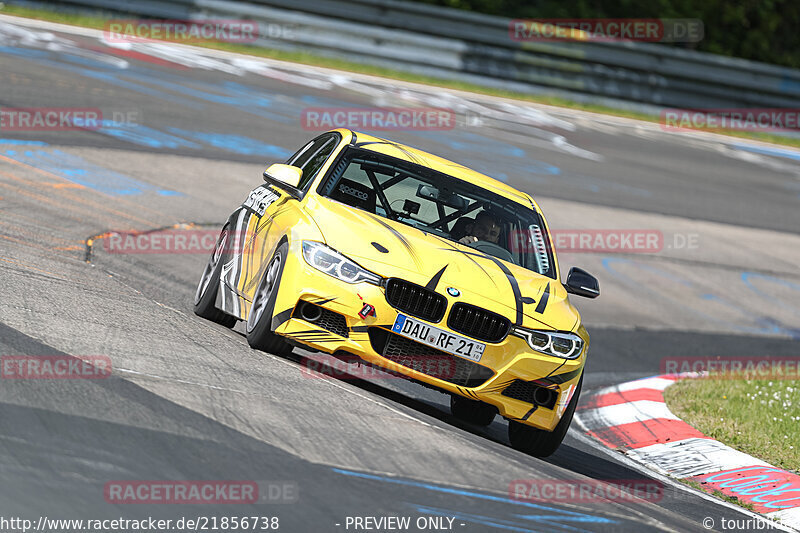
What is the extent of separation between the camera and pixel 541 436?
7.36m

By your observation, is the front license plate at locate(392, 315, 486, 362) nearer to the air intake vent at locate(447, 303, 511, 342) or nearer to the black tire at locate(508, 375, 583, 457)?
the air intake vent at locate(447, 303, 511, 342)

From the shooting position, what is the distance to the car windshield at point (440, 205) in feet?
26.3

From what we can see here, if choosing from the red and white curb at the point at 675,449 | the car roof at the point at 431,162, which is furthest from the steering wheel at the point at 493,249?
the red and white curb at the point at 675,449

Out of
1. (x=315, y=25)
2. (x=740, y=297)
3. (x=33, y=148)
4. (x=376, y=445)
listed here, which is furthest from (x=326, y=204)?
(x=315, y=25)

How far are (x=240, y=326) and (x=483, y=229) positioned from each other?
2519mm

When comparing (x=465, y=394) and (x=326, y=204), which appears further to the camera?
(x=326, y=204)

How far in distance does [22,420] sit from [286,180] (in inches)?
120

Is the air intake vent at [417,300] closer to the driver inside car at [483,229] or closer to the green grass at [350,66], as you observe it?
the driver inside car at [483,229]

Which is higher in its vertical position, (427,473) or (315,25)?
(315,25)

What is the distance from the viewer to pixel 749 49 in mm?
30125

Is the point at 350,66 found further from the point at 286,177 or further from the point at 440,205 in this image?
the point at 286,177

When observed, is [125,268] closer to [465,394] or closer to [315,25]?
[465,394]

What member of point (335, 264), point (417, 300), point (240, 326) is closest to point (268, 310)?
point (335, 264)

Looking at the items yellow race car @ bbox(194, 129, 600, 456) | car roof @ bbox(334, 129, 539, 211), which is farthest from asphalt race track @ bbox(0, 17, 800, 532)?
car roof @ bbox(334, 129, 539, 211)
